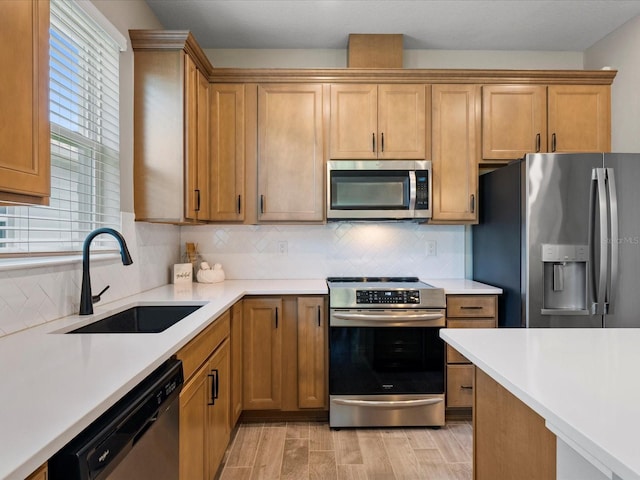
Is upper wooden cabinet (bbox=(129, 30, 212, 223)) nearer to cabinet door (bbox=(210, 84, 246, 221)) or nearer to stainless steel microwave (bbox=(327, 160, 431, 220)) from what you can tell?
cabinet door (bbox=(210, 84, 246, 221))

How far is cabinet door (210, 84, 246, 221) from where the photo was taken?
9.54 ft

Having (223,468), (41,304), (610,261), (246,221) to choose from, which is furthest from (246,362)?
(610,261)

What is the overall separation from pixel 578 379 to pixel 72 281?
6.25ft

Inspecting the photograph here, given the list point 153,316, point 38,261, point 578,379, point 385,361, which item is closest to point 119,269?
point 153,316

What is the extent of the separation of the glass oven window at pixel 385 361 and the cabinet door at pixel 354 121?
1.27 meters

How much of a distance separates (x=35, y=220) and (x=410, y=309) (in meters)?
2.06

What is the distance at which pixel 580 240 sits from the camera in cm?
240

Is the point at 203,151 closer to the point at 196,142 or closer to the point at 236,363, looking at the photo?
the point at 196,142

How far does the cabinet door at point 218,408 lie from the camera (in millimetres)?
1831

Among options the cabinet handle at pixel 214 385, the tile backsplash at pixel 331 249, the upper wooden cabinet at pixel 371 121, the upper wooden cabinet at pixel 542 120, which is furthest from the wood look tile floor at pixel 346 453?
the upper wooden cabinet at pixel 542 120

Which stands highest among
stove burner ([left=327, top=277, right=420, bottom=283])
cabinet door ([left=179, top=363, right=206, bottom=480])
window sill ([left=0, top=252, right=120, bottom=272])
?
window sill ([left=0, top=252, right=120, bottom=272])

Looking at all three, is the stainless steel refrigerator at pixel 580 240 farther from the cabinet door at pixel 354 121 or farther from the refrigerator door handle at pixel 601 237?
the cabinet door at pixel 354 121

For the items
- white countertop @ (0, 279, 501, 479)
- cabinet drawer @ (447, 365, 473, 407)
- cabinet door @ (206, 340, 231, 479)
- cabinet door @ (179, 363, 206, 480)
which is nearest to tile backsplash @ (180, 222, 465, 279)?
cabinet drawer @ (447, 365, 473, 407)

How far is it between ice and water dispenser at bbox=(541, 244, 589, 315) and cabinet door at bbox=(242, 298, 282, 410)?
166 centimetres
